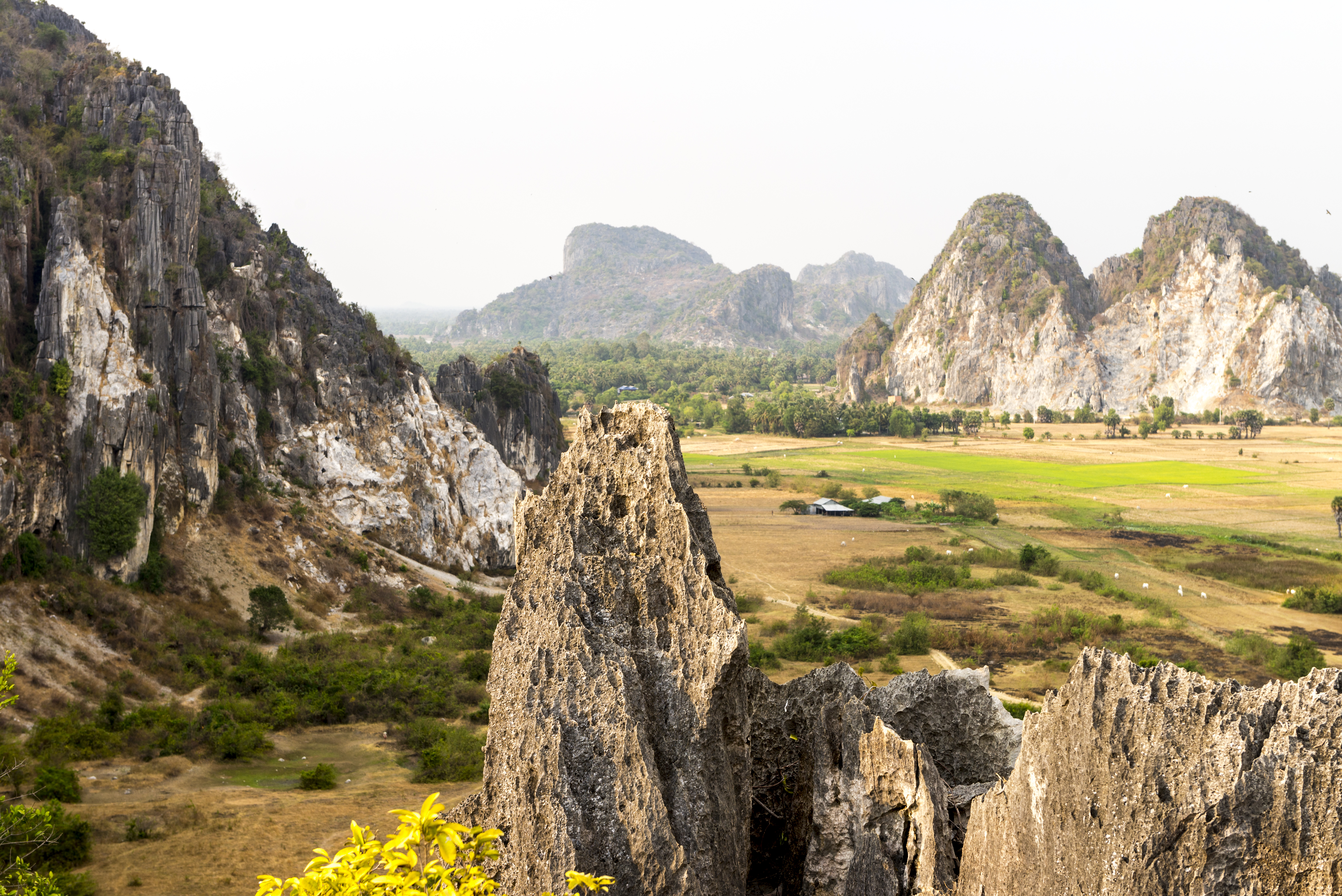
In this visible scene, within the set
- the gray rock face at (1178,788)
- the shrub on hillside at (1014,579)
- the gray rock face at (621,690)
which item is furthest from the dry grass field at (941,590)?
the gray rock face at (1178,788)

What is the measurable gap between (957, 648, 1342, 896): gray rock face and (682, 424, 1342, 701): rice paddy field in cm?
1961

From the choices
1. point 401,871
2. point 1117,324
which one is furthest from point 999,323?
point 401,871

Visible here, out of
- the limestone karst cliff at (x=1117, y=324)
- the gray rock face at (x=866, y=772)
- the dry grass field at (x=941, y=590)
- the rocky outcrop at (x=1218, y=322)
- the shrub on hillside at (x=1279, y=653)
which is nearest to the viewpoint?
the gray rock face at (x=866, y=772)

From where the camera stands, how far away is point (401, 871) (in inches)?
174

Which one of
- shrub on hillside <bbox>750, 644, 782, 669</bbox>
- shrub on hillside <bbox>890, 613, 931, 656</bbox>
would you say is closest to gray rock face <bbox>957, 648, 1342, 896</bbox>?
shrub on hillside <bbox>750, 644, 782, 669</bbox>

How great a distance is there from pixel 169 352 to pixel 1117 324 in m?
152

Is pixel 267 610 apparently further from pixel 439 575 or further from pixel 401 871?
pixel 401 871

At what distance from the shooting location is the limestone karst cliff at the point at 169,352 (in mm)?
24578

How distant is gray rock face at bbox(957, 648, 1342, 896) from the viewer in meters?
4.71

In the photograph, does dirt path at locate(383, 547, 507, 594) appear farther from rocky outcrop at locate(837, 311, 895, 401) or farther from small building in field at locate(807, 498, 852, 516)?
rocky outcrop at locate(837, 311, 895, 401)

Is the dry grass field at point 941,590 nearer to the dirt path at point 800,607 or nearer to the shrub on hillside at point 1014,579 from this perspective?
the dirt path at point 800,607

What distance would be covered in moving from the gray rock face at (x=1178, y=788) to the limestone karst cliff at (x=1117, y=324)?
145m

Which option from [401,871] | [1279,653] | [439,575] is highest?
[401,871]

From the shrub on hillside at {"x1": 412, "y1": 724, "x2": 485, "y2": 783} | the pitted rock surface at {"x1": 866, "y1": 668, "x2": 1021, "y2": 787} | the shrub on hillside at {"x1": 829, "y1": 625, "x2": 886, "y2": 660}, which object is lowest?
the shrub on hillside at {"x1": 829, "y1": 625, "x2": 886, "y2": 660}
